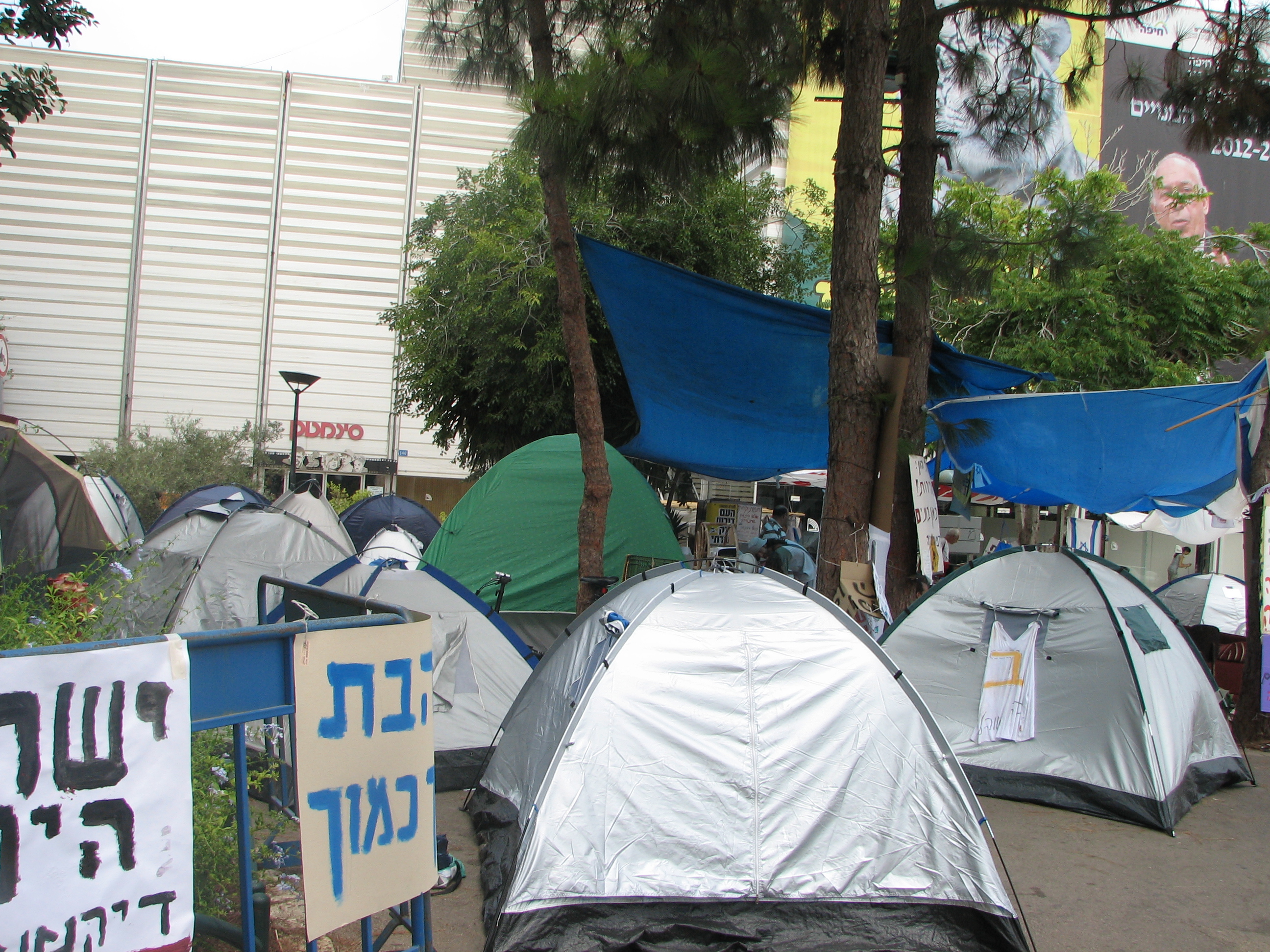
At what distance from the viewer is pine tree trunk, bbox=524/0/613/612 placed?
627 centimetres

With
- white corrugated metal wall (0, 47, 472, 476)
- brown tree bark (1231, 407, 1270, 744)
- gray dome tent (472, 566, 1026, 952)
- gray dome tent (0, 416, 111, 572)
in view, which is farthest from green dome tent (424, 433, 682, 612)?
white corrugated metal wall (0, 47, 472, 476)

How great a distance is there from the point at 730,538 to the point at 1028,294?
6.34m

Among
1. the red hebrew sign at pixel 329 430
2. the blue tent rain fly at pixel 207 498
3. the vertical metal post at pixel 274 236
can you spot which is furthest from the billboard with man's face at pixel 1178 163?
the vertical metal post at pixel 274 236

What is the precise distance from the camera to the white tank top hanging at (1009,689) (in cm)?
547

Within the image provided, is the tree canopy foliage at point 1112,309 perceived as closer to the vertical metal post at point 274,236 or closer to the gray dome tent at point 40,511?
the gray dome tent at point 40,511

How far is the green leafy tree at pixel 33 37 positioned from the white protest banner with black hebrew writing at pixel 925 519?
6.42 m

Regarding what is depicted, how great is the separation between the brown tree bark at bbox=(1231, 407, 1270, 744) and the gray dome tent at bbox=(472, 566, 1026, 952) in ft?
13.8

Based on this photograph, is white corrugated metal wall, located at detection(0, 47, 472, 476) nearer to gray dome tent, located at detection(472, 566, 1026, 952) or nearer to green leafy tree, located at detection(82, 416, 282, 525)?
green leafy tree, located at detection(82, 416, 282, 525)

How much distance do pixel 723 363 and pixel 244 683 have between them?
16.8 ft

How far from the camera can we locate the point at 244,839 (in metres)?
2.07

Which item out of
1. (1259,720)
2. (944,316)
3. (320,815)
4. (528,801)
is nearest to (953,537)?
(944,316)

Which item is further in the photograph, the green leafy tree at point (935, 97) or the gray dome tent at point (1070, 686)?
the green leafy tree at point (935, 97)

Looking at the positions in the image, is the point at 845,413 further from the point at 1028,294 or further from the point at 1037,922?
the point at 1028,294

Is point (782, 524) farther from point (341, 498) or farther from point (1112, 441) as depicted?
point (341, 498)
